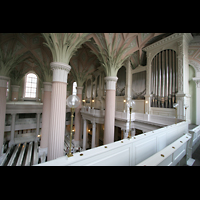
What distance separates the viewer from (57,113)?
15.6 feet

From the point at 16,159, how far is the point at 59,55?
10.6 m

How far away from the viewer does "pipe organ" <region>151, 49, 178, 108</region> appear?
7.59m

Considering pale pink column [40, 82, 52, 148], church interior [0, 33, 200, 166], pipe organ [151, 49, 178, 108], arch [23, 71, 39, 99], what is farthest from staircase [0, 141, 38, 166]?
pipe organ [151, 49, 178, 108]

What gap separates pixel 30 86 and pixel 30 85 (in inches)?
6.9

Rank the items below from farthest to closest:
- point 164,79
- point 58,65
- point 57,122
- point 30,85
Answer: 1. point 30,85
2. point 164,79
3. point 58,65
4. point 57,122

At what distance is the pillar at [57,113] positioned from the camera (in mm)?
4617

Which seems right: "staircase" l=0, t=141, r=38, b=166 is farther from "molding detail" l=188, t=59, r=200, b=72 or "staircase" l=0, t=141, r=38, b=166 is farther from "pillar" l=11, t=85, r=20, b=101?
"molding detail" l=188, t=59, r=200, b=72

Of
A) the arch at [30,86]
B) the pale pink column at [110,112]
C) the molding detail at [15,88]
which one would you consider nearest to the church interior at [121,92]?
the pale pink column at [110,112]

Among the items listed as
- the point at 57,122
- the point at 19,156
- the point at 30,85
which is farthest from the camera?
the point at 30,85

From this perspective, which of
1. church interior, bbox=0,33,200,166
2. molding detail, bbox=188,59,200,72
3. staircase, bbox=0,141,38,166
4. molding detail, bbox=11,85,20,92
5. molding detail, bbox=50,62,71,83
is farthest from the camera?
molding detail, bbox=11,85,20,92

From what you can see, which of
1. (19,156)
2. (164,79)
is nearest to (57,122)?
(164,79)

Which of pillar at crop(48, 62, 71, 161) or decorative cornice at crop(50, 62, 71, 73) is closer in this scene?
pillar at crop(48, 62, 71, 161)

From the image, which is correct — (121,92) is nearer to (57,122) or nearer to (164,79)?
(164,79)

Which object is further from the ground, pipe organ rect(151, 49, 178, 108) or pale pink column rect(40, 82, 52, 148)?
pipe organ rect(151, 49, 178, 108)
